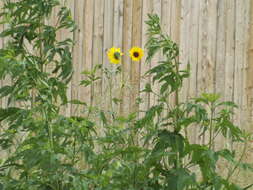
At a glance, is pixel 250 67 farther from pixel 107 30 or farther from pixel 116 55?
pixel 116 55

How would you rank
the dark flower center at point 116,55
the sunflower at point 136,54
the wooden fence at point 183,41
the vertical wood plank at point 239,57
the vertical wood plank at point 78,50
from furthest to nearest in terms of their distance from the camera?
the vertical wood plank at point 239,57, the wooden fence at point 183,41, the vertical wood plank at point 78,50, the sunflower at point 136,54, the dark flower center at point 116,55

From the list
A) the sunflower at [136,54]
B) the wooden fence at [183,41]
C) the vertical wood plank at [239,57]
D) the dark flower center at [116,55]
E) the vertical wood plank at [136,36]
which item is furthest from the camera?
the vertical wood plank at [239,57]

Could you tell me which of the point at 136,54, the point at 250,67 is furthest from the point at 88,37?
the point at 136,54

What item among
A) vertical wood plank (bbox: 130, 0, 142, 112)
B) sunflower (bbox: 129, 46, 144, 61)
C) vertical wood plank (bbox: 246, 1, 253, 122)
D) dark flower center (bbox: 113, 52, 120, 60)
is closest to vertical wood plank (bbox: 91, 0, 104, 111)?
vertical wood plank (bbox: 130, 0, 142, 112)

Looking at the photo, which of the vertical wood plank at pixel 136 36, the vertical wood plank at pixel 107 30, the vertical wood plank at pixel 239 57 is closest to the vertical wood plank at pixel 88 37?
the vertical wood plank at pixel 107 30

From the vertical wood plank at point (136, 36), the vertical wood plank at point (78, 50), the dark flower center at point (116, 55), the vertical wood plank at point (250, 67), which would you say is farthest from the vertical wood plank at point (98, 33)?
the dark flower center at point (116, 55)

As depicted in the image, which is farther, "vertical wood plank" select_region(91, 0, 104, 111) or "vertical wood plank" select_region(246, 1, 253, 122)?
"vertical wood plank" select_region(246, 1, 253, 122)

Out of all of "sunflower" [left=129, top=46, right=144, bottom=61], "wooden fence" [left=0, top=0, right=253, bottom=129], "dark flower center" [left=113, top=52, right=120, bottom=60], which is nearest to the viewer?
"dark flower center" [left=113, top=52, right=120, bottom=60]

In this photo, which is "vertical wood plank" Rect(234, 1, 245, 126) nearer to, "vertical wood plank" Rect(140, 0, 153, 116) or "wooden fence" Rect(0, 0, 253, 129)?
"wooden fence" Rect(0, 0, 253, 129)

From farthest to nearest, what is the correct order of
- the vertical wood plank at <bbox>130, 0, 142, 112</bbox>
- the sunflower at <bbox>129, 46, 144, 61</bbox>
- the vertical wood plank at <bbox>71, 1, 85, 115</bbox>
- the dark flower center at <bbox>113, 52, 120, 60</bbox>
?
the vertical wood plank at <bbox>130, 0, 142, 112</bbox>
the vertical wood plank at <bbox>71, 1, 85, 115</bbox>
the sunflower at <bbox>129, 46, 144, 61</bbox>
the dark flower center at <bbox>113, 52, 120, 60</bbox>

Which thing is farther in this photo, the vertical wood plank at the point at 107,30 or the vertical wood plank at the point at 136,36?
the vertical wood plank at the point at 136,36

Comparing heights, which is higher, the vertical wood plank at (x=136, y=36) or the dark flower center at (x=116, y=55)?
the vertical wood plank at (x=136, y=36)

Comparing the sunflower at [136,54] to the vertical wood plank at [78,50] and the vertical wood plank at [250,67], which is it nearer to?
the vertical wood plank at [78,50]

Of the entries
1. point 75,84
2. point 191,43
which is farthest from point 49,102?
point 191,43
